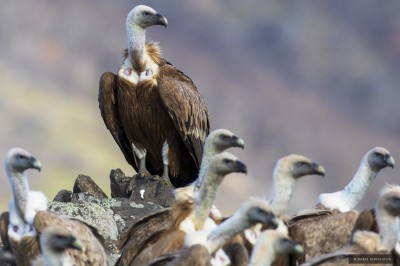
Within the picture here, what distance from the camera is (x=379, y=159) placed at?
15.8m

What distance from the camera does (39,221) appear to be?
554 inches

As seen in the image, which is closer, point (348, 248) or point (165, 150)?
point (348, 248)

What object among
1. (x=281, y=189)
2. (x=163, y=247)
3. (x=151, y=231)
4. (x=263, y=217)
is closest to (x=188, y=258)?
(x=263, y=217)

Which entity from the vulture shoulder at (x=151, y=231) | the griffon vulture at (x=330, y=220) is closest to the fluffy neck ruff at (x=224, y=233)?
the vulture shoulder at (x=151, y=231)

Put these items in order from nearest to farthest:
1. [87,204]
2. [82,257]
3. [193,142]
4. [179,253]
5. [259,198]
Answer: [179,253]
[259,198]
[82,257]
[87,204]
[193,142]

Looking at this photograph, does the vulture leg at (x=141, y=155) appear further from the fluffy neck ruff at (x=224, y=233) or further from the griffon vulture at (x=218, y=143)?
the fluffy neck ruff at (x=224, y=233)

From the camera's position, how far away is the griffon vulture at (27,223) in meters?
14.1

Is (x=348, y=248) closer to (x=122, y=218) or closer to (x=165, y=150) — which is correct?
(x=122, y=218)

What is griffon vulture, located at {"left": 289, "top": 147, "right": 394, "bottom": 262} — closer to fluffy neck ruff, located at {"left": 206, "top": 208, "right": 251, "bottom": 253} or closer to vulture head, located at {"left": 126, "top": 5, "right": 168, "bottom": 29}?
fluffy neck ruff, located at {"left": 206, "top": 208, "right": 251, "bottom": 253}

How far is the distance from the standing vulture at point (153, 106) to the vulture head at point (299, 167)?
20.1 ft

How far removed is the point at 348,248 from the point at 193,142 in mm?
8024

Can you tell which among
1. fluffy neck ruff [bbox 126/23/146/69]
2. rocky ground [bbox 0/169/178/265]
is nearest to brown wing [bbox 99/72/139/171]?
fluffy neck ruff [bbox 126/23/146/69]

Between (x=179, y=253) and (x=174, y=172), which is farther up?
(x=174, y=172)

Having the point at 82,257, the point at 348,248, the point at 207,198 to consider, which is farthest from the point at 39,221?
the point at 348,248
